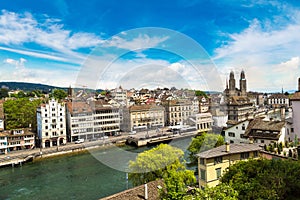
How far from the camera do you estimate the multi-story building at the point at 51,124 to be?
623 inches

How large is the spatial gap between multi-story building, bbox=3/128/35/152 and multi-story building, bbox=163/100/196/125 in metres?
10.9

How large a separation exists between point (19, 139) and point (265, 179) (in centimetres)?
1468

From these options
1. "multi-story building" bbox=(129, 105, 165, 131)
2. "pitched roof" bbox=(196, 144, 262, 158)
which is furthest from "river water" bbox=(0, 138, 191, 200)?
"pitched roof" bbox=(196, 144, 262, 158)

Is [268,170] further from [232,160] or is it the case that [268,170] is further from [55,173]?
[55,173]

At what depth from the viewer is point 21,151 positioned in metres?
14.2

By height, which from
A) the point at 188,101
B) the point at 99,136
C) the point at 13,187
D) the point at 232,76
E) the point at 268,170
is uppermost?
the point at 232,76

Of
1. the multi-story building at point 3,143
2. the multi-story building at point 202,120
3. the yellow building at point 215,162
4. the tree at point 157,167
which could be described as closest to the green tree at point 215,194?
the yellow building at point 215,162

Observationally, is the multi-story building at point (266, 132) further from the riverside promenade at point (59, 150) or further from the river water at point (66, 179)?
the riverside promenade at point (59, 150)

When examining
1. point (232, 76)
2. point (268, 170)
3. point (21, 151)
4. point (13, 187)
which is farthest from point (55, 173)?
point (232, 76)

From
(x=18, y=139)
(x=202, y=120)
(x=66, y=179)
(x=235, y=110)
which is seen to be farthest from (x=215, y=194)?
(x=235, y=110)

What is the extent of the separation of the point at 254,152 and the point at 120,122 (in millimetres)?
9672

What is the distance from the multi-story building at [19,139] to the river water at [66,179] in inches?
104

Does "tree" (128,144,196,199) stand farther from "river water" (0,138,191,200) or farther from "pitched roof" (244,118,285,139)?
"pitched roof" (244,118,285,139)

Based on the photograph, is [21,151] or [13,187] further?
[21,151]
